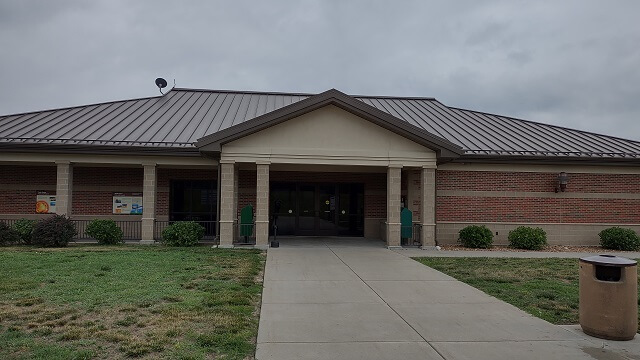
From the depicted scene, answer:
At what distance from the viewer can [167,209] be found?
720 inches

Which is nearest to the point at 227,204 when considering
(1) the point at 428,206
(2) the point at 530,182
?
(1) the point at 428,206

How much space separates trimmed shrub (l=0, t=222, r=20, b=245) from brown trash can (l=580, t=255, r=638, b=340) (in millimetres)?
16765

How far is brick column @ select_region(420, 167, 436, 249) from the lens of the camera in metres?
16.2

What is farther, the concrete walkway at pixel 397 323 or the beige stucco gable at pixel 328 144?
the beige stucco gable at pixel 328 144

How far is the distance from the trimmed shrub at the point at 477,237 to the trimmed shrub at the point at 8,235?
1600 cm

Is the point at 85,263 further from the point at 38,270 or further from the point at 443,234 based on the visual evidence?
the point at 443,234

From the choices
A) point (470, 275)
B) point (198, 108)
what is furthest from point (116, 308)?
point (198, 108)

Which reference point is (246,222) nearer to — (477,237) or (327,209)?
(327,209)

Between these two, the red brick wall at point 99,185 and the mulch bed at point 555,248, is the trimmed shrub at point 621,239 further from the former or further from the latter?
the red brick wall at point 99,185

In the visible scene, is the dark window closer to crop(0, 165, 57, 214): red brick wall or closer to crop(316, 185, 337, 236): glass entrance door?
crop(316, 185, 337, 236): glass entrance door

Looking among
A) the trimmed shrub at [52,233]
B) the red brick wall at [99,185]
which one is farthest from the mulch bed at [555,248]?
the trimmed shrub at [52,233]

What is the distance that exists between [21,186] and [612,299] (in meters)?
20.0

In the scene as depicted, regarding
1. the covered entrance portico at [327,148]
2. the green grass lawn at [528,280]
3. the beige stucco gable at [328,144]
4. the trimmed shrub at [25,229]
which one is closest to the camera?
the green grass lawn at [528,280]

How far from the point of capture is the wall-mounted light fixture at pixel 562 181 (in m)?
17.3
